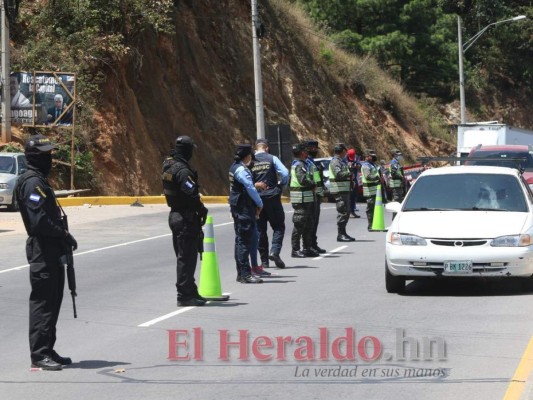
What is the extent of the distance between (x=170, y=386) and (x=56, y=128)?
1153 inches

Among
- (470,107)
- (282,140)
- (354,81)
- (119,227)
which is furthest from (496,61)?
(119,227)

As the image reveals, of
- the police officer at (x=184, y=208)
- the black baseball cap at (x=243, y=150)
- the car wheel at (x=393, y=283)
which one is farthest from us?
the black baseball cap at (x=243, y=150)

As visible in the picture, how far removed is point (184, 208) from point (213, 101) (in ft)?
109

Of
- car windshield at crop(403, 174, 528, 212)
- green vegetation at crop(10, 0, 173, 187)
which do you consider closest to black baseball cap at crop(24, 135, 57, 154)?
car windshield at crop(403, 174, 528, 212)

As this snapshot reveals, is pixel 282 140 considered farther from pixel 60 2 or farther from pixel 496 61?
pixel 496 61

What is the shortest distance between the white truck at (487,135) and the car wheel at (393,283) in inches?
1203

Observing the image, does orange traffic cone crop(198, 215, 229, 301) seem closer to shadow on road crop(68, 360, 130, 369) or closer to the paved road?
the paved road

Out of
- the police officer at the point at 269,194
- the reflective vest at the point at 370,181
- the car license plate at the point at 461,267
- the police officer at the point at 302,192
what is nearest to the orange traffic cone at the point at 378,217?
the reflective vest at the point at 370,181

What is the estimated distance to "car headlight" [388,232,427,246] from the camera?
13719 mm

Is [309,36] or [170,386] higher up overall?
[309,36]

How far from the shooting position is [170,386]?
887cm

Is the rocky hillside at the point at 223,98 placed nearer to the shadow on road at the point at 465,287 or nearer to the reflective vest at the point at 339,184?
the reflective vest at the point at 339,184

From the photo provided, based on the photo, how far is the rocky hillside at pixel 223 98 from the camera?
39156 mm

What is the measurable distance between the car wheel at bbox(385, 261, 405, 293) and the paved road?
137mm
